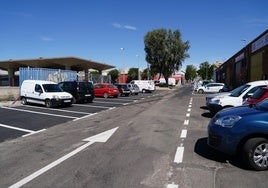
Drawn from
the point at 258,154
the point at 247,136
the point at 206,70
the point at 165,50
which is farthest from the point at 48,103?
the point at 206,70

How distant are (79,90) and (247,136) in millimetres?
19184

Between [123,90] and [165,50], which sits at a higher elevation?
[165,50]

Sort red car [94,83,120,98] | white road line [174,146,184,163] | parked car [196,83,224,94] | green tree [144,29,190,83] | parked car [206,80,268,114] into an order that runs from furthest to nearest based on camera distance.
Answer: green tree [144,29,190,83] < parked car [196,83,224,94] < red car [94,83,120,98] < parked car [206,80,268,114] < white road line [174,146,184,163]

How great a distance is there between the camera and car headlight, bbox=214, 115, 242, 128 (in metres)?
6.45

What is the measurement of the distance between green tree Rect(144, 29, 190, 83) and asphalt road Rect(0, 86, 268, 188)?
63.0 m

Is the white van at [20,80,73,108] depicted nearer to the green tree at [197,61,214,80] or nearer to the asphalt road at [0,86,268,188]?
the asphalt road at [0,86,268,188]

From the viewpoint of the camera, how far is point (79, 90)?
79.9ft

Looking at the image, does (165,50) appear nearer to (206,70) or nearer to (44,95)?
(44,95)

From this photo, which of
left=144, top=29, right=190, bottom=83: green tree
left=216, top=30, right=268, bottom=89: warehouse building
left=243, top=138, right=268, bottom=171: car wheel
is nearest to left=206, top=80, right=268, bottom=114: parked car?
left=243, top=138, right=268, bottom=171: car wheel

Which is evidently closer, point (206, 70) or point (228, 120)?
point (228, 120)

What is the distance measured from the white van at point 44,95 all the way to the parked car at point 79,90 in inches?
97.3

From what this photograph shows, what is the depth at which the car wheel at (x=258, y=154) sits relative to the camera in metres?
6.12

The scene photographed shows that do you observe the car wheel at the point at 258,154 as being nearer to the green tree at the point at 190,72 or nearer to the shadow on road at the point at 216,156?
Answer: the shadow on road at the point at 216,156

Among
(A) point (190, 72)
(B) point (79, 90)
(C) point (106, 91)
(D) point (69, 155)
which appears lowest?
(D) point (69, 155)
